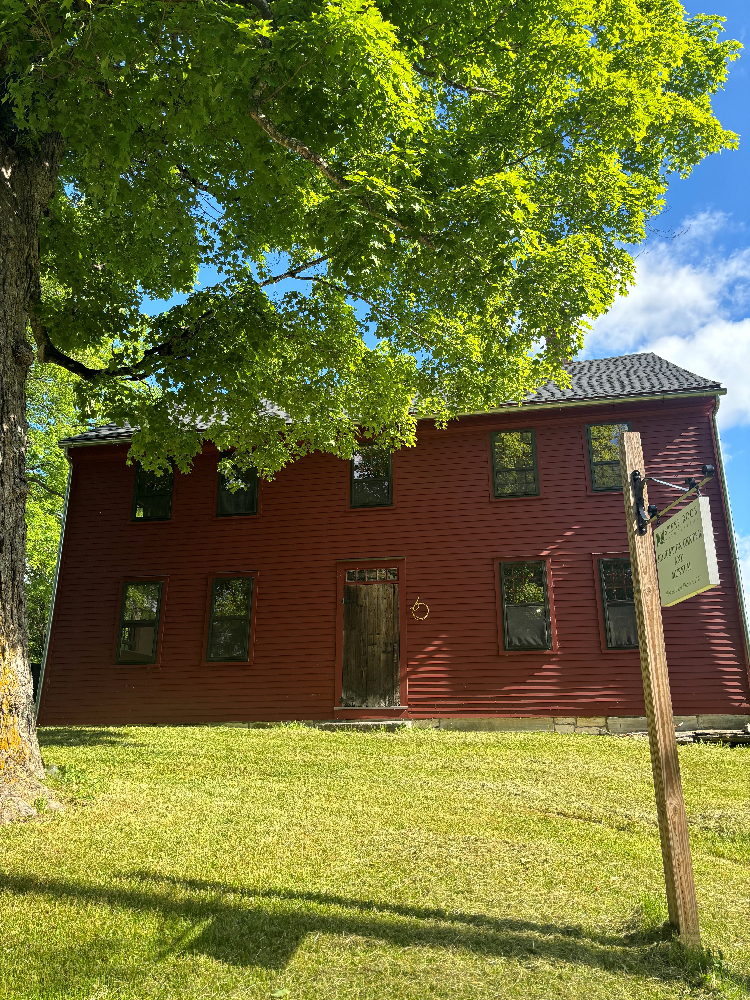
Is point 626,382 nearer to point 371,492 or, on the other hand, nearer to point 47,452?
point 371,492

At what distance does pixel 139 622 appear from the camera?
17359 millimetres

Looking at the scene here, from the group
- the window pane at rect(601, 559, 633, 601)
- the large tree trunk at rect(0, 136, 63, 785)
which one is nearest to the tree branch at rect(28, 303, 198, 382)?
the large tree trunk at rect(0, 136, 63, 785)

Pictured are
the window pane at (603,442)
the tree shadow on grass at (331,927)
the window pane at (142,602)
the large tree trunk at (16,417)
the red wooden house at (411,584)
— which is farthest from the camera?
the window pane at (142,602)

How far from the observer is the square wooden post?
3998 mm

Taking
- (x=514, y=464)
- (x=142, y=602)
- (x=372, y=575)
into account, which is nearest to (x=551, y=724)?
(x=372, y=575)

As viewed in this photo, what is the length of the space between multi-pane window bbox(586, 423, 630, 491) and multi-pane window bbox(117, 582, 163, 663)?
10893 millimetres

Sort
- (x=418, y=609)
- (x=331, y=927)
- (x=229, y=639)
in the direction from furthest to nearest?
(x=229, y=639) < (x=418, y=609) < (x=331, y=927)

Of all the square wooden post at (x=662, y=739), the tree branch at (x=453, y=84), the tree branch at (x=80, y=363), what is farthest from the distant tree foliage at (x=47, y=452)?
the square wooden post at (x=662, y=739)

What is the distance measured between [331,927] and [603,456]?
13.2m

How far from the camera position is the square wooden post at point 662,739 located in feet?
13.1

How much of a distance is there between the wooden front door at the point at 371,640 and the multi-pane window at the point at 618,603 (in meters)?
4.60

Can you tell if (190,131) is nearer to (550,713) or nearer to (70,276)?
(70,276)

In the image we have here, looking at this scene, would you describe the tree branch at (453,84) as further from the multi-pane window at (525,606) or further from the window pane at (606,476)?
the multi-pane window at (525,606)

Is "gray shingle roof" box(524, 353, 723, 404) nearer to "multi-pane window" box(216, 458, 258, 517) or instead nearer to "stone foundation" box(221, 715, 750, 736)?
"stone foundation" box(221, 715, 750, 736)
